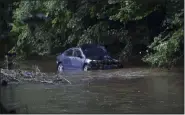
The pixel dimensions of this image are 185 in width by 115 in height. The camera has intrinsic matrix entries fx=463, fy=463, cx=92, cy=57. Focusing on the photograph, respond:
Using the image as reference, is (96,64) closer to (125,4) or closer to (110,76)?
(110,76)

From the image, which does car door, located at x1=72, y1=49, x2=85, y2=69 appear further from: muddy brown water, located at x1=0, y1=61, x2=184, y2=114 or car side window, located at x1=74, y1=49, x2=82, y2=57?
muddy brown water, located at x1=0, y1=61, x2=184, y2=114

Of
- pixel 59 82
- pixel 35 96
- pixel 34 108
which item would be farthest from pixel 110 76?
pixel 34 108

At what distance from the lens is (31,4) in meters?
7.83

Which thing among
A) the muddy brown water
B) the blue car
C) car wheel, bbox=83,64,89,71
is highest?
the blue car

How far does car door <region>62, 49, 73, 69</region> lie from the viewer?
1928 centimetres

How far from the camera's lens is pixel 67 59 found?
64.1ft

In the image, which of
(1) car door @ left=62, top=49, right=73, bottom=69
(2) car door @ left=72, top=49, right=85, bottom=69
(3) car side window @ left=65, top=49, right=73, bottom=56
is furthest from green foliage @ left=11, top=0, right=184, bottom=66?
(1) car door @ left=62, top=49, right=73, bottom=69

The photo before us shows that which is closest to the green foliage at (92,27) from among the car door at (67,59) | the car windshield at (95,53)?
the car windshield at (95,53)

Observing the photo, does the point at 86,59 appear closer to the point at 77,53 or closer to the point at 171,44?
the point at 77,53

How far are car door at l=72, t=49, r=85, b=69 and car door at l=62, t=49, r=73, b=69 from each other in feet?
0.65

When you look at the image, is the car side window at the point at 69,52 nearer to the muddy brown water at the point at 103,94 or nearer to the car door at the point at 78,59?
the car door at the point at 78,59

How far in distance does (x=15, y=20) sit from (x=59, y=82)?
5391 mm

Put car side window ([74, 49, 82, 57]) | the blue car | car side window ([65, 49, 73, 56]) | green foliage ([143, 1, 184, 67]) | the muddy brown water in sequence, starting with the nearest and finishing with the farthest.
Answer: the muddy brown water → green foliage ([143, 1, 184, 67]) → the blue car → car side window ([74, 49, 82, 57]) → car side window ([65, 49, 73, 56])

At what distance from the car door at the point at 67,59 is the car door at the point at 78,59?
20 centimetres
